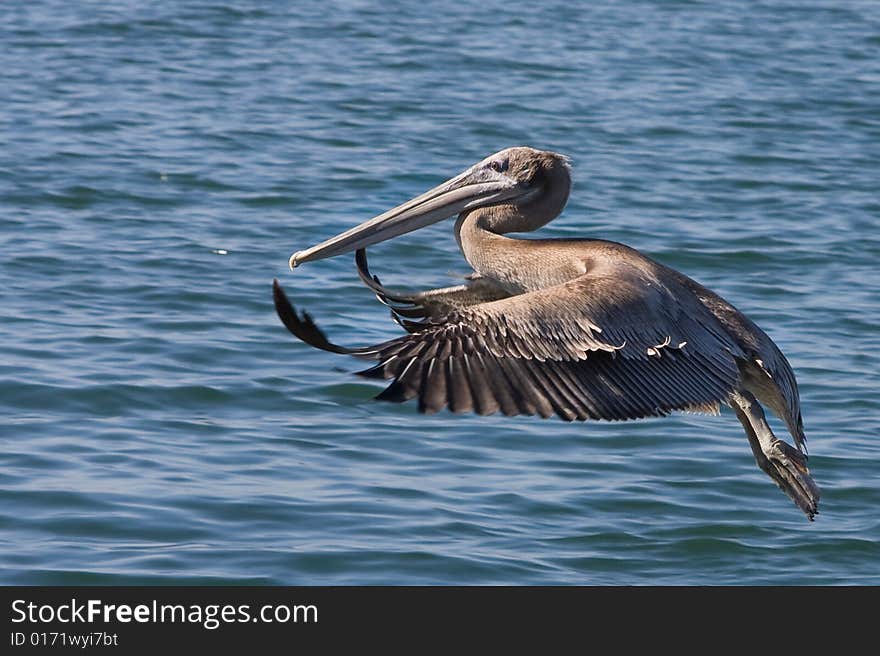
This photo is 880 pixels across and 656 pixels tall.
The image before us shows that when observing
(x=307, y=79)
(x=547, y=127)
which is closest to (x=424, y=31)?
(x=307, y=79)

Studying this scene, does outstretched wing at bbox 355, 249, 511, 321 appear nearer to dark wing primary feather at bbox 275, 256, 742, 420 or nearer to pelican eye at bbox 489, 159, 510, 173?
dark wing primary feather at bbox 275, 256, 742, 420

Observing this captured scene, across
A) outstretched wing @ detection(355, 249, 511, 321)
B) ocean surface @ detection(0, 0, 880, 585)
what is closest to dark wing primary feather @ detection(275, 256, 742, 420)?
outstretched wing @ detection(355, 249, 511, 321)

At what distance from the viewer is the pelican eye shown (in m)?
6.27

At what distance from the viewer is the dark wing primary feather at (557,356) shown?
4.98 meters

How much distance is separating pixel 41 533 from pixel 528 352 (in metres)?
2.01

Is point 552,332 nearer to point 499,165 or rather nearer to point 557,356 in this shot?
point 557,356

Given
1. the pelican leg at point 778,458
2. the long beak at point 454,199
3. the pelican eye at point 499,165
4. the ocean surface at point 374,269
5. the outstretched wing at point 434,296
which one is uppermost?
the pelican eye at point 499,165

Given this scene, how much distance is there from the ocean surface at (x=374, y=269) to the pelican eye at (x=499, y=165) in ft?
4.21

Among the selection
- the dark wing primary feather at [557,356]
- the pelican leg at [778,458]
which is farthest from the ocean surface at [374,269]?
the dark wing primary feather at [557,356]

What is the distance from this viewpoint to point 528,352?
5152 millimetres

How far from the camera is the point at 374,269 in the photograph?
9.50m

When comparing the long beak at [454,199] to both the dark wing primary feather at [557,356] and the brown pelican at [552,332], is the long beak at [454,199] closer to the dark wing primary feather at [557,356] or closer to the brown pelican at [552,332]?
the brown pelican at [552,332]

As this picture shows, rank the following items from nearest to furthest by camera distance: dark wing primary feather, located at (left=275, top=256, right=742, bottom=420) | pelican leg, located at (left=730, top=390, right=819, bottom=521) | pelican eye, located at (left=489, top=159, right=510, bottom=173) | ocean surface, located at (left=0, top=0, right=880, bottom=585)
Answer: dark wing primary feather, located at (left=275, top=256, right=742, bottom=420) → pelican leg, located at (left=730, top=390, right=819, bottom=521) → pelican eye, located at (left=489, top=159, right=510, bottom=173) → ocean surface, located at (left=0, top=0, right=880, bottom=585)

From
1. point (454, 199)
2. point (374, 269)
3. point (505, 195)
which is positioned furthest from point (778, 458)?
point (374, 269)
